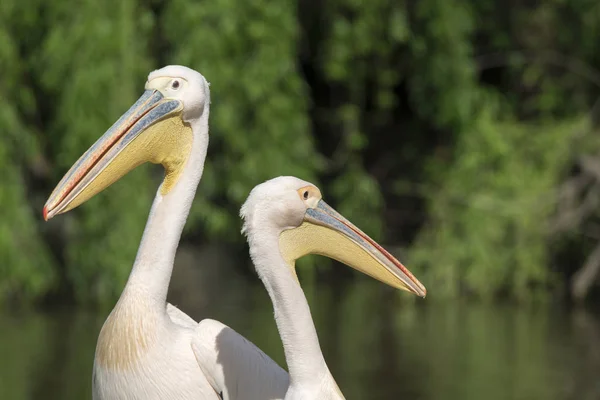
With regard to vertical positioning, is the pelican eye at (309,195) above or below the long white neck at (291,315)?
above

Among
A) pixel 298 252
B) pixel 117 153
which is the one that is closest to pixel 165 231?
pixel 117 153

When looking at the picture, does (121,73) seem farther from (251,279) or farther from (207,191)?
(251,279)

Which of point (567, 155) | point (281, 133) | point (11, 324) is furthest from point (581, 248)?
point (11, 324)

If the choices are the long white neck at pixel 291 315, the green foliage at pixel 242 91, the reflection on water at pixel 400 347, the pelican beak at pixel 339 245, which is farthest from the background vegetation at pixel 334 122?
the long white neck at pixel 291 315

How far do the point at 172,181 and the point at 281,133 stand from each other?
6.10 meters

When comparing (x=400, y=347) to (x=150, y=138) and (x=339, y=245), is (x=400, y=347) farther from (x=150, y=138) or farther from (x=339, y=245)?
(x=339, y=245)

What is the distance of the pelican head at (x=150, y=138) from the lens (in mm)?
4445

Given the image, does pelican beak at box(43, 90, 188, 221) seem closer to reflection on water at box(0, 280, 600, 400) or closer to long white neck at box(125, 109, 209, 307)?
long white neck at box(125, 109, 209, 307)

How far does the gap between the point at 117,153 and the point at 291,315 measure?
887 mm

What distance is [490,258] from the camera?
11156mm

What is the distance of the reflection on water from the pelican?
3.98 metres

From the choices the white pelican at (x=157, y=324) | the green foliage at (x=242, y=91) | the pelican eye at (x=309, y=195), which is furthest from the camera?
the green foliage at (x=242, y=91)

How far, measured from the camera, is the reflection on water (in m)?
8.27

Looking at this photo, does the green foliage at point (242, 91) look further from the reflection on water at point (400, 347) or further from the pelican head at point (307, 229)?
the pelican head at point (307, 229)
